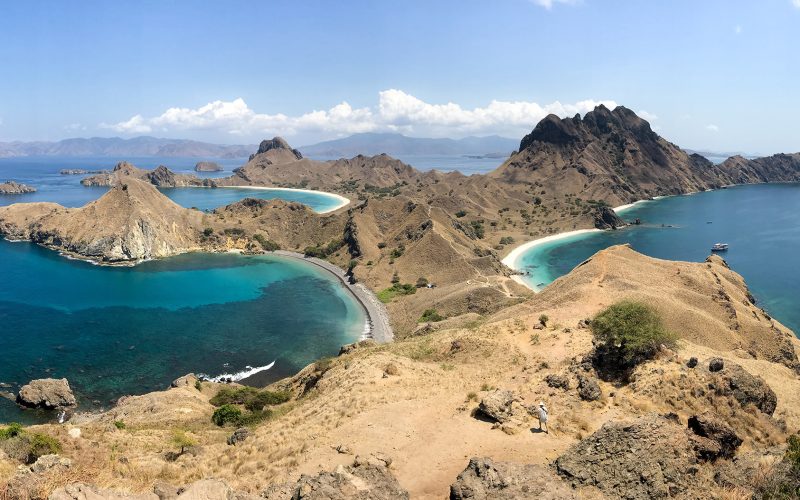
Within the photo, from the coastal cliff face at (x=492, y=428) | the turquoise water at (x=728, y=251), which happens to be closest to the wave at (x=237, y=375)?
the coastal cliff face at (x=492, y=428)

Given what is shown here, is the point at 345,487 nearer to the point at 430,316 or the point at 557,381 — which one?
the point at 557,381

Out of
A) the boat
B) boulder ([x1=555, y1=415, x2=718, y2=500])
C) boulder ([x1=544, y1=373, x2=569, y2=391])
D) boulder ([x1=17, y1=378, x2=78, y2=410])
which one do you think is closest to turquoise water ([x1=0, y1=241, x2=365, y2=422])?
boulder ([x1=17, y1=378, x2=78, y2=410])

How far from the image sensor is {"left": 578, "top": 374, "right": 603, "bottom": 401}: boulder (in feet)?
96.7

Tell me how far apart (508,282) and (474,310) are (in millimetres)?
15593

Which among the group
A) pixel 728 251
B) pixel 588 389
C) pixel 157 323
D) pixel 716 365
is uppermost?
pixel 716 365

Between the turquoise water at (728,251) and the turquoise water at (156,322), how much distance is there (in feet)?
176

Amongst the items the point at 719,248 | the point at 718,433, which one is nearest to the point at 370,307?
A: the point at 718,433

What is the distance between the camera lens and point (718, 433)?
2050 centimetres

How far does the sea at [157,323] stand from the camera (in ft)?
209

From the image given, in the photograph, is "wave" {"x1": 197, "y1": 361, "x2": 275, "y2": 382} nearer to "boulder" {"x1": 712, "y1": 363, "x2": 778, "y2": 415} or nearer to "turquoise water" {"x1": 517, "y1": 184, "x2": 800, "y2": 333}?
"boulder" {"x1": 712, "y1": 363, "x2": 778, "y2": 415}

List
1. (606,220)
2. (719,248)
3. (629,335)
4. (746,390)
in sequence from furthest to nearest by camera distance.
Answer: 1. (606,220)
2. (719,248)
3. (629,335)
4. (746,390)

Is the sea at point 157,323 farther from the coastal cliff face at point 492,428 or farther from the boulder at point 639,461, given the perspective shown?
the boulder at point 639,461

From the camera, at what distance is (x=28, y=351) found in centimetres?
6906

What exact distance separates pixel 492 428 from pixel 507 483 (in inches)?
365
